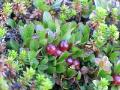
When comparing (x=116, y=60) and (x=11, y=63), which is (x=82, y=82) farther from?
(x=11, y=63)

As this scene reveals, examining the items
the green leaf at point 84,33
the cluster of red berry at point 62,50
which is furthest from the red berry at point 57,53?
the green leaf at point 84,33

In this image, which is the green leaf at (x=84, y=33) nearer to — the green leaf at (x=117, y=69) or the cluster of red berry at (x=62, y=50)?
the cluster of red berry at (x=62, y=50)

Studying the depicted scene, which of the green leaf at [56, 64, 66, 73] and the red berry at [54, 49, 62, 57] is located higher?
the red berry at [54, 49, 62, 57]

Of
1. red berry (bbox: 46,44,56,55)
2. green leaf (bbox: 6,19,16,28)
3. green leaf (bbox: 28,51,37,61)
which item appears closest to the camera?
green leaf (bbox: 28,51,37,61)

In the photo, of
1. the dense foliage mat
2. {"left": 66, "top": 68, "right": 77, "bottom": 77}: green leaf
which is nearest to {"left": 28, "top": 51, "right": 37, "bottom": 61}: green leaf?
the dense foliage mat

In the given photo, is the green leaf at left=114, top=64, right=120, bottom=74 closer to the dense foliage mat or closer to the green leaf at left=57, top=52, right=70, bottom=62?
the dense foliage mat

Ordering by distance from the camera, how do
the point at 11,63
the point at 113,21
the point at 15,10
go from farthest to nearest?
the point at 113,21 < the point at 15,10 < the point at 11,63

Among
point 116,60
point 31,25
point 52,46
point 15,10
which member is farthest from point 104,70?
point 15,10

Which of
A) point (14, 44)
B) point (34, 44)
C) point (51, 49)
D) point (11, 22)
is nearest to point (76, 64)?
point (51, 49)
